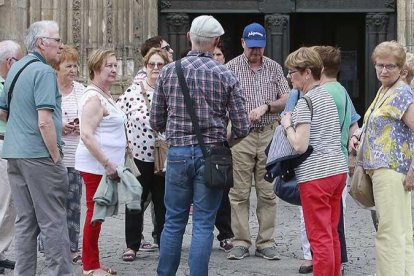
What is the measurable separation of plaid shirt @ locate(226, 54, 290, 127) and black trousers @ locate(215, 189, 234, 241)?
2.63ft

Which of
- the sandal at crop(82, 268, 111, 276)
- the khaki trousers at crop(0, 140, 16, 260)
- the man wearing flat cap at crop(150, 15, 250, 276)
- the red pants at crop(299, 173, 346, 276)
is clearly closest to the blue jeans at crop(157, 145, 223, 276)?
the man wearing flat cap at crop(150, 15, 250, 276)

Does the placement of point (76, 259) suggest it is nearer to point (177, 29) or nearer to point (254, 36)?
point (254, 36)

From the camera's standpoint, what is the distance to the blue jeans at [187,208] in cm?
698

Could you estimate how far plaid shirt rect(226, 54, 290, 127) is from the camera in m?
9.00

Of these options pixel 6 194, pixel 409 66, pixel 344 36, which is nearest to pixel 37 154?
pixel 6 194

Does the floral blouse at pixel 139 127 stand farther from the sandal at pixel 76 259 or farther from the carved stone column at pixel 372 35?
the carved stone column at pixel 372 35

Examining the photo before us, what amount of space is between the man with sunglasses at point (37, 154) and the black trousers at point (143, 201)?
64.9 inches

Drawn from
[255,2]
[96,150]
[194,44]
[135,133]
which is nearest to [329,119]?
[194,44]

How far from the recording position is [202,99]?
700cm

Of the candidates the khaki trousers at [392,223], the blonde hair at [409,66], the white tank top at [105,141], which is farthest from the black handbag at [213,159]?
the blonde hair at [409,66]

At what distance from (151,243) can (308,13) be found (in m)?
6.97

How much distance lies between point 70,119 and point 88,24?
Result: 258 inches

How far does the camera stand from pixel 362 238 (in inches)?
389

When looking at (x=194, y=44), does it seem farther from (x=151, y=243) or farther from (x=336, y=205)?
(x=151, y=243)
